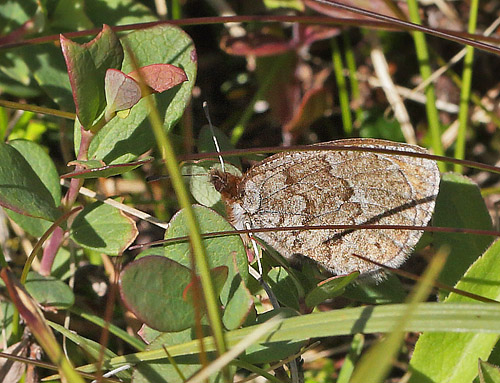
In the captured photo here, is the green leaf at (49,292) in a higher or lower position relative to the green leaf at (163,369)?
lower

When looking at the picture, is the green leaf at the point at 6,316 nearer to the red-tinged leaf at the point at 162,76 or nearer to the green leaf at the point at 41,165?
the green leaf at the point at 41,165

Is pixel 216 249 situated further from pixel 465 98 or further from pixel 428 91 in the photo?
pixel 465 98

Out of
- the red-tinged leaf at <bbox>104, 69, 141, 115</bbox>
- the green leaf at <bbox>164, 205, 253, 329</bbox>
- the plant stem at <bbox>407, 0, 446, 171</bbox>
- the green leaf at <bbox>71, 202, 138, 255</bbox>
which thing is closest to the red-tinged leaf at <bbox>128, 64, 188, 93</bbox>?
the red-tinged leaf at <bbox>104, 69, 141, 115</bbox>

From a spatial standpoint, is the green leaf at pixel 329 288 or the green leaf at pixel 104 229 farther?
the green leaf at pixel 104 229

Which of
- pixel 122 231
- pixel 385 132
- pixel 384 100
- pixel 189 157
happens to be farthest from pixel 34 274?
pixel 384 100

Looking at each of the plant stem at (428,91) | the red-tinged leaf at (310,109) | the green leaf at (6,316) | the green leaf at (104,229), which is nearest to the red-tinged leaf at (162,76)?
the green leaf at (104,229)

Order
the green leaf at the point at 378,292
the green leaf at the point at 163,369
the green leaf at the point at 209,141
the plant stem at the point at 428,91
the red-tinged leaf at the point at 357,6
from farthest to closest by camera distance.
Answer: the red-tinged leaf at the point at 357,6 < the plant stem at the point at 428,91 < the green leaf at the point at 209,141 < the green leaf at the point at 378,292 < the green leaf at the point at 163,369
